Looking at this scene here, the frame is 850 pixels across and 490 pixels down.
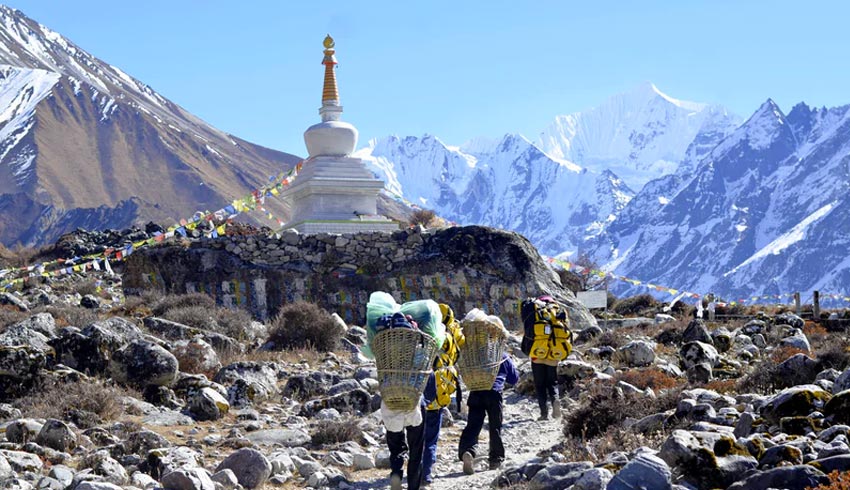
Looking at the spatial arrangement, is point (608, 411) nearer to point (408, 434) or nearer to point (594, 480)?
point (408, 434)

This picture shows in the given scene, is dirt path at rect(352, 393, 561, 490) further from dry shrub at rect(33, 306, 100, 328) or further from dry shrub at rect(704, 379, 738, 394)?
dry shrub at rect(33, 306, 100, 328)

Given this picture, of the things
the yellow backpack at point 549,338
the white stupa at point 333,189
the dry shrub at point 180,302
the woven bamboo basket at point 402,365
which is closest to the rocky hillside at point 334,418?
the yellow backpack at point 549,338

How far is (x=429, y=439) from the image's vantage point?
9.02 metres

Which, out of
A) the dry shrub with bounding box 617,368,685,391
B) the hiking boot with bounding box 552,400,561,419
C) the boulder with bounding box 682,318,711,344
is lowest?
the hiking boot with bounding box 552,400,561,419

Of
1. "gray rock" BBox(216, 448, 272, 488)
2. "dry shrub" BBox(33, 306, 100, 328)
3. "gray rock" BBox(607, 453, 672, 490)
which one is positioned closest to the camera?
"gray rock" BBox(607, 453, 672, 490)

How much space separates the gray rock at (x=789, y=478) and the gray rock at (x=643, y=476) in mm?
504

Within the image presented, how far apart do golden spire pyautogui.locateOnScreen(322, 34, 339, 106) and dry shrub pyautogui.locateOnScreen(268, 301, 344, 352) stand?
1615cm

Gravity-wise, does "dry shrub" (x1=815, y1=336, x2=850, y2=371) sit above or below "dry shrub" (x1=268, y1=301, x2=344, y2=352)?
below

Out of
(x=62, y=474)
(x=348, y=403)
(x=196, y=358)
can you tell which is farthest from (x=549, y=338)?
(x=62, y=474)

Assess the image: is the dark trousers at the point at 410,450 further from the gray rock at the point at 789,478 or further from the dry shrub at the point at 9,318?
the dry shrub at the point at 9,318

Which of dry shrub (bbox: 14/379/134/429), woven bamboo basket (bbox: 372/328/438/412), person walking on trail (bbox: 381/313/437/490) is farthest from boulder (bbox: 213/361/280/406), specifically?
woven bamboo basket (bbox: 372/328/438/412)

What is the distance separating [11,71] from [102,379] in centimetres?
18694

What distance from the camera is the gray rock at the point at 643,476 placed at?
6453 millimetres

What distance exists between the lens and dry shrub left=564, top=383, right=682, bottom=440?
1002 centimetres
